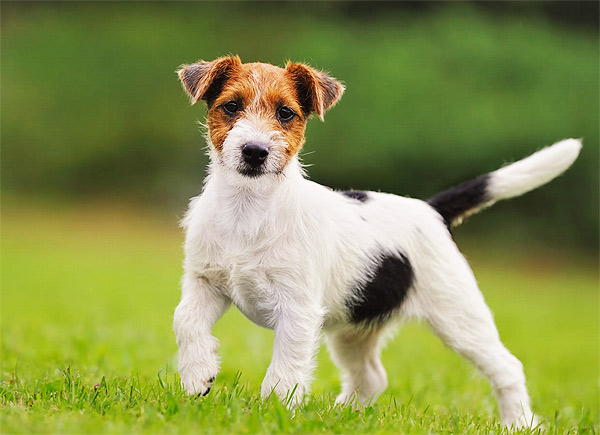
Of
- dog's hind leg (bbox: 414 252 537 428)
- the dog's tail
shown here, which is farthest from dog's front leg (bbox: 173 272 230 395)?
the dog's tail

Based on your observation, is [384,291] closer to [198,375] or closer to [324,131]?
[198,375]

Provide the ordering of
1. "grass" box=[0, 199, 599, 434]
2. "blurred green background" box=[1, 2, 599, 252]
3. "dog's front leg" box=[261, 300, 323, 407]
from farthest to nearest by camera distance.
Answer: "blurred green background" box=[1, 2, 599, 252], "dog's front leg" box=[261, 300, 323, 407], "grass" box=[0, 199, 599, 434]

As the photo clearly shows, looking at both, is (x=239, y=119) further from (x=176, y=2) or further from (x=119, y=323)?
(x=176, y=2)

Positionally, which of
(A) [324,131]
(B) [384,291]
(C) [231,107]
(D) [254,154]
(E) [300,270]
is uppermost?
(C) [231,107]

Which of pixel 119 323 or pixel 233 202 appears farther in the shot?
pixel 119 323

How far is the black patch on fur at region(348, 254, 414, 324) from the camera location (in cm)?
527

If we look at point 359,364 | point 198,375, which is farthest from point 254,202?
point 359,364

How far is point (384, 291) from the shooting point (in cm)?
534

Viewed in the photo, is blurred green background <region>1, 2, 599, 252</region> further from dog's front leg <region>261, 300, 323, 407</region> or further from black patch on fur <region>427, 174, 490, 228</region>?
dog's front leg <region>261, 300, 323, 407</region>

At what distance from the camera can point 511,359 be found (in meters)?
5.75

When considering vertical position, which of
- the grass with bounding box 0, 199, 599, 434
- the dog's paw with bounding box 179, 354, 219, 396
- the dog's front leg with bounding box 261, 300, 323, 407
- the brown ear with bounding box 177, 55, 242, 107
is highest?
the brown ear with bounding box 177, 55, 242, 107

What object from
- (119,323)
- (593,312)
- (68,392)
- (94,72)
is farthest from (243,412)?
(94,72)

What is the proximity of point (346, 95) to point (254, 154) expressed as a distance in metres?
14.9

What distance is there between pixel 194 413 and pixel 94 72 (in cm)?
1914
